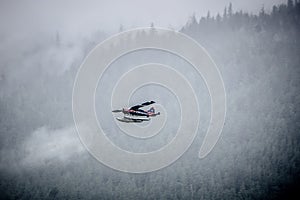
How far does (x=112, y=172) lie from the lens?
17162 centimetres

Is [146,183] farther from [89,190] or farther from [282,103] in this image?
[282,103]

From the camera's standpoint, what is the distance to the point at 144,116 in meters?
64.4

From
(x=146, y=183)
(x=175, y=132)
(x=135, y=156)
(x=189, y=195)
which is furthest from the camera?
(x=175, y=132)

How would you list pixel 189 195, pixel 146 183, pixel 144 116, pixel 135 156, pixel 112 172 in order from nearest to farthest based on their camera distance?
1. pixel 144 116
2. pixel 189 195
3. pixel 146 183
4. pixel 112 172
5. pixel 135 156

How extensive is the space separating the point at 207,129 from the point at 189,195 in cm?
5204

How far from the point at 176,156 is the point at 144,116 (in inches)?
4587

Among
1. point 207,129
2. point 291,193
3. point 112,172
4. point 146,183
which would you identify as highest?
point 207,129

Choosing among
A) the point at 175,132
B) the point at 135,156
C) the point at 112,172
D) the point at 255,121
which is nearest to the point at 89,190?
Answer: the point at 112,172

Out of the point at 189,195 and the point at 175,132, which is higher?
the point at 175,132

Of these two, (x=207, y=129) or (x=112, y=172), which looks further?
(x=207, y=129)

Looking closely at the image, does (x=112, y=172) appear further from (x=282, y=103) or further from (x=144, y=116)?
(x=144, y=116)

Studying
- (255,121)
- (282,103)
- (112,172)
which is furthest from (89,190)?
(282,103)

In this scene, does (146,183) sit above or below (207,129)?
below

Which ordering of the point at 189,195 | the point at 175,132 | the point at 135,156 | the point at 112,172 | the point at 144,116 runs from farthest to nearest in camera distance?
the point at 175,132, the point at 135,156, the point at 112,172, the point at 189,195, the point at 144,116
